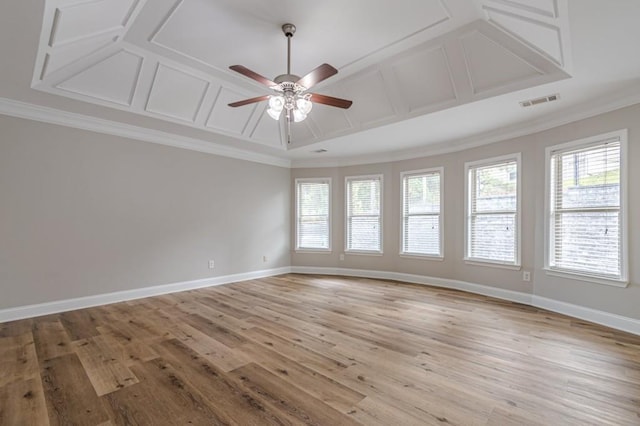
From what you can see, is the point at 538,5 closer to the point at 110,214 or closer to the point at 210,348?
the point at 210,348

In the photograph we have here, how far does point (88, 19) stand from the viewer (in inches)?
99.3

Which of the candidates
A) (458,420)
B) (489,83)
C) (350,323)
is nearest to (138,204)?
(350,323)

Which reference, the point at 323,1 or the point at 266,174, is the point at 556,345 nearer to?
the point at 323,1

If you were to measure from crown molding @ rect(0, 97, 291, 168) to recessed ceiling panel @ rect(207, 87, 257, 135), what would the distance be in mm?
687

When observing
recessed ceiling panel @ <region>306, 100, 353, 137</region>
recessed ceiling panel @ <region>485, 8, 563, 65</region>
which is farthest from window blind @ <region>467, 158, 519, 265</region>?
recessed ceiling panel @ <region>306, 100, 353, 137</region>

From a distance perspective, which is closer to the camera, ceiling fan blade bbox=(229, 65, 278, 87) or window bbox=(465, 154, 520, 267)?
ceiling fan blade bbox=(229, 65, 278, 87)

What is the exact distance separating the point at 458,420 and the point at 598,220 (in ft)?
10.9

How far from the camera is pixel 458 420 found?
1763mm

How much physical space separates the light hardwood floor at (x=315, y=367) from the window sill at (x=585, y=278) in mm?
533

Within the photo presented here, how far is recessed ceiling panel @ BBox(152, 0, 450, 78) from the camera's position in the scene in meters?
2.61

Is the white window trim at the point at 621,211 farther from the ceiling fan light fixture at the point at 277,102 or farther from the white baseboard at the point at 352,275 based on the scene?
the ceiling fan light fixture at the point at 277,102

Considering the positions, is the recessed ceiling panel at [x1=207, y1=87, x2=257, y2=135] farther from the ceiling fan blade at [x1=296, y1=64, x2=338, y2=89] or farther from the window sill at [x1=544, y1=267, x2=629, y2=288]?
the window sill at [x1=544, y1=267, x2=629, y2=288]

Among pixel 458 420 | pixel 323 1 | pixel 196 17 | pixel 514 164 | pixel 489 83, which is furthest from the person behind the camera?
pixel 514 164

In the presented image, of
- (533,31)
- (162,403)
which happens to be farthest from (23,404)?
(533,31)
